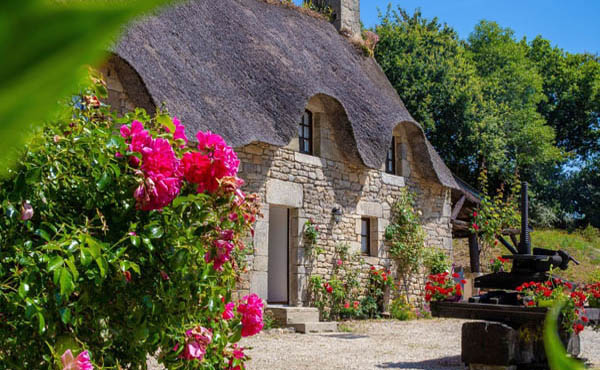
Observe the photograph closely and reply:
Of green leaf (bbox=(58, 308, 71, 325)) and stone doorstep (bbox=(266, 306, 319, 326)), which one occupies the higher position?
green leaf (bbox=(58, 308, 71, 325))

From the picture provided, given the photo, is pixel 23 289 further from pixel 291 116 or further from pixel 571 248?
pixel 571 248

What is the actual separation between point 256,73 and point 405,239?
4.45 m

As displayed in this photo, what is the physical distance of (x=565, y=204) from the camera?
88.8 ft

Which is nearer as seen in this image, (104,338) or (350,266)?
(104,338)

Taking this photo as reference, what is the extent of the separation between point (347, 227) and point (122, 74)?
4960mm

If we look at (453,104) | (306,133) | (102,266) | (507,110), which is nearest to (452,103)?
(453,104)

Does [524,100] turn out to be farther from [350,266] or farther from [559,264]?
[559,264]

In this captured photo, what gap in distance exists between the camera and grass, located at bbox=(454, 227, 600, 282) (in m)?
Result: 18.3

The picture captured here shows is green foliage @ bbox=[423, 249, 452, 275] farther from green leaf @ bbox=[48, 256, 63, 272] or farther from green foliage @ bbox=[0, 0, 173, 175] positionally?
green foliage @ bbox=[0, 0, 173, 175]

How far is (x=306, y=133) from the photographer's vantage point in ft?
37.6

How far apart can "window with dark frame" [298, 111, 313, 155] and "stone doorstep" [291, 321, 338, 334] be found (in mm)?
3129

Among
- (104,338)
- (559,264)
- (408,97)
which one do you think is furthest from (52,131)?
(408,97)

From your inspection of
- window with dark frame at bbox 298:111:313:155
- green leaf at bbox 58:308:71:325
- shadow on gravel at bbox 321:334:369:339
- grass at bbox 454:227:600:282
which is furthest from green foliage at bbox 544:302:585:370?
grass at bbox 454:227:600:282

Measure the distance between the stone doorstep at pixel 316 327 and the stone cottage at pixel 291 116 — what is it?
2.45 feet
